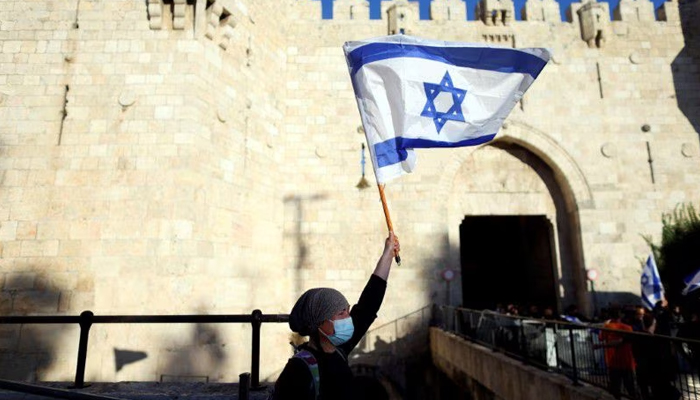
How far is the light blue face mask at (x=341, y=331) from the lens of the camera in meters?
1.93

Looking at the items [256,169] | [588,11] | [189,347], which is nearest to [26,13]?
[256,169]

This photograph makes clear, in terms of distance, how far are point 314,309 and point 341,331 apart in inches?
6.9

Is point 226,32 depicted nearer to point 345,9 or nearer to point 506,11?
point 345,9

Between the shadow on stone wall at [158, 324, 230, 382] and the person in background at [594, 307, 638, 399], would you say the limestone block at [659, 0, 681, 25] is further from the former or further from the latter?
the shadow on stone wall at [158, 324, 230, 382]

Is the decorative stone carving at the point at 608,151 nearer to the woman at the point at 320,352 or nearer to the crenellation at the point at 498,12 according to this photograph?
the crenellation at the point at 498,12

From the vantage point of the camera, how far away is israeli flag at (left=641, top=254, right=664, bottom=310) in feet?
30.7

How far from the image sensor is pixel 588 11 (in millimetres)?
11891

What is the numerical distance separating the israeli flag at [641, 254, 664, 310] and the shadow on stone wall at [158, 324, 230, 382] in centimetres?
876

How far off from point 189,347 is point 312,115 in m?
6.46

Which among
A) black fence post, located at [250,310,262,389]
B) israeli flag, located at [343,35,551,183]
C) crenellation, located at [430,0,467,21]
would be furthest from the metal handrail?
crenellation, located at [430,0,467,21]

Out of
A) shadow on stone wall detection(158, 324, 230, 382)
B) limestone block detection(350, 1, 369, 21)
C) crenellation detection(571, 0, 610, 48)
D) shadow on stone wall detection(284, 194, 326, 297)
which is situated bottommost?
shadow on stone wall detection(158, 324, 230, 382)

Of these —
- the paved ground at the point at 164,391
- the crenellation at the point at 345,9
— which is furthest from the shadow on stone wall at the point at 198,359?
the crenellation at the point at 345,9

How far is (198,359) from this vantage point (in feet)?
24.4

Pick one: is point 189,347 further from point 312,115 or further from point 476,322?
point 312,115
